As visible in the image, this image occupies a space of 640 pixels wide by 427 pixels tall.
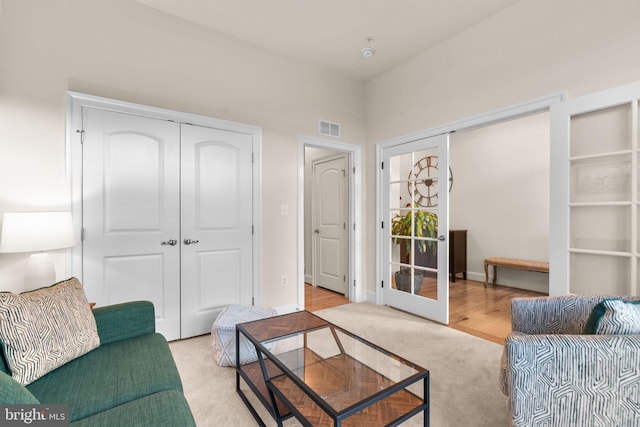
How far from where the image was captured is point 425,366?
90.7 inches

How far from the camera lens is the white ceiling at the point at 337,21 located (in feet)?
8.52

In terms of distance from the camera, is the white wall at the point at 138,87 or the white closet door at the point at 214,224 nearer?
the white wall at the point at 138,87

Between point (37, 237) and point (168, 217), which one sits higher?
point (168, 217)

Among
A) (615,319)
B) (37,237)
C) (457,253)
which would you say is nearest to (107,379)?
(37,237)

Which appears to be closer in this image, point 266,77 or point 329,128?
point 266,77

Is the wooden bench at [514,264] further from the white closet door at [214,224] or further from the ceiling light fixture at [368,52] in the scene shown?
the white closet door at [214,224]

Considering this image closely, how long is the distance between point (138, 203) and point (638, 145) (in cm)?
370

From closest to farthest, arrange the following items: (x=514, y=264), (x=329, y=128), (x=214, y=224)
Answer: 1. (x=214, y=224)
2. (x=329, y=128)
3. (x=514, y=264)

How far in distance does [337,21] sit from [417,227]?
7.45 feet

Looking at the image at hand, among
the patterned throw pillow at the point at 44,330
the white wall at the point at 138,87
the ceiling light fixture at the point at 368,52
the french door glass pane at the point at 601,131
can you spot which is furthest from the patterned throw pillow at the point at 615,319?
the ceiling light fixture at the point at 368,52

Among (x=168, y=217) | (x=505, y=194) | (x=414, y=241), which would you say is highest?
(x=505, y=194)

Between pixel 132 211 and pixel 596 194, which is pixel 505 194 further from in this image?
pixel 132 211

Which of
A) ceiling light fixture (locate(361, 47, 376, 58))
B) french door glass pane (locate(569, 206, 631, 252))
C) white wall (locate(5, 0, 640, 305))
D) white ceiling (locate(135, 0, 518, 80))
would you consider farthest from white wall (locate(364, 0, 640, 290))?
french door glass pane (locate(569, 206, 631, 252))

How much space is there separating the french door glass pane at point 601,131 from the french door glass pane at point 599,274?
76 cm
